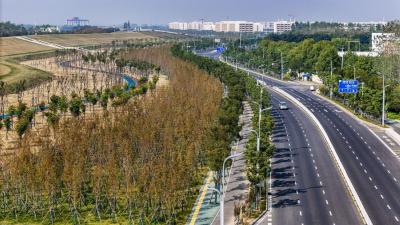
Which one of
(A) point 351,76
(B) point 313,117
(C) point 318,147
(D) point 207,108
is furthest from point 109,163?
(A) point 351,76

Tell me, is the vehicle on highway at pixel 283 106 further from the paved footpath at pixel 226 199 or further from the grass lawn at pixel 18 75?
the grass lawn at pixel 18 75

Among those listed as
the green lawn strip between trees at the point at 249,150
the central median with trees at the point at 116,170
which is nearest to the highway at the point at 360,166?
the green lawn strip between trees at the point at 249,150

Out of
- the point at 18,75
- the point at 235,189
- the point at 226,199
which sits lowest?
the point at 226,199

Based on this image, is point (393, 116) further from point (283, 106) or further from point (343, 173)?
point (343, 173)

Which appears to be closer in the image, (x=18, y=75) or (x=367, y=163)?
(x=367, y=163)

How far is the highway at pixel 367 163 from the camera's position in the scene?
57219 mm

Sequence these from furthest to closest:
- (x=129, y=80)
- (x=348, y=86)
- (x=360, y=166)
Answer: (x=129, y=80) → (x=348, y=86) → (x=360, y=166)

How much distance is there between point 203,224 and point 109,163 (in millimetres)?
12762

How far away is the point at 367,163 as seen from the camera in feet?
245

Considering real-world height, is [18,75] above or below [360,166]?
above

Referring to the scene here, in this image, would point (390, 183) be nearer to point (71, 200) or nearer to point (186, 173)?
point (186, 173)

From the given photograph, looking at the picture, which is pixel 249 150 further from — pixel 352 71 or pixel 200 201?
pixel 352 71

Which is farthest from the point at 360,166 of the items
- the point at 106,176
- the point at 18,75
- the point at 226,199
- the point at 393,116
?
the point at 18,75

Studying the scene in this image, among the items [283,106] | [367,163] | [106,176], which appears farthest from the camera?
[283,106]
